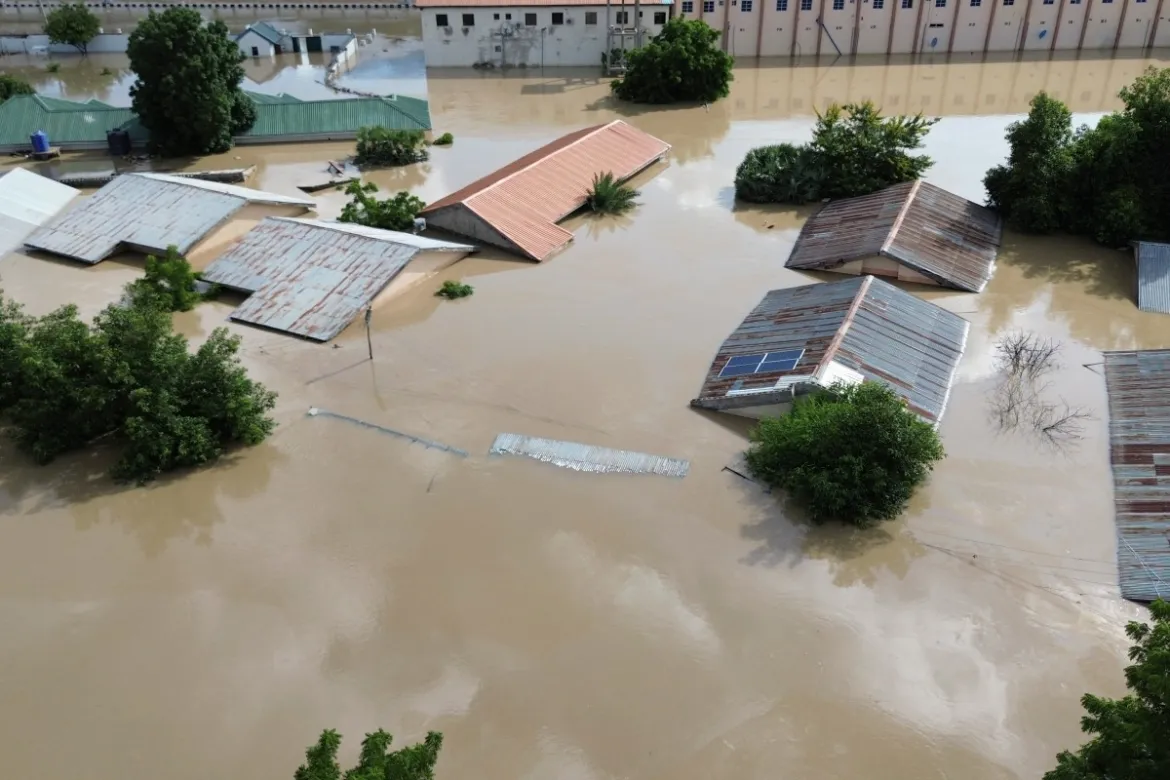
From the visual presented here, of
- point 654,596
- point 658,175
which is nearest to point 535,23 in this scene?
point 658,175

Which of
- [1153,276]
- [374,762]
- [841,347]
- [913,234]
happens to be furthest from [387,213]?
[1153,276]

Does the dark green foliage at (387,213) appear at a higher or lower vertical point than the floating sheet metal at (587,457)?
higher

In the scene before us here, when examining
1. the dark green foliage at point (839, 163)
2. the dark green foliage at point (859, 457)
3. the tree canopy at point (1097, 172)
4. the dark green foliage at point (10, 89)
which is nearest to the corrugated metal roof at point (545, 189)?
the dark green foliage at point (839, 163)

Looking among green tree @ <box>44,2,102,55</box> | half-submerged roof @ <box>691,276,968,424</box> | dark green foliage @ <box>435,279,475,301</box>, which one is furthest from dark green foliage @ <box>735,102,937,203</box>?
green tree @ <box>44,2,102,55</box>

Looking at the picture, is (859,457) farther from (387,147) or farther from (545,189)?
(387,147)

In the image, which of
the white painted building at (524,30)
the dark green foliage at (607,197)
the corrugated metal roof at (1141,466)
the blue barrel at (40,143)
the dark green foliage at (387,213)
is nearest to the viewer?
the corrugated metal roof at (1141,466)

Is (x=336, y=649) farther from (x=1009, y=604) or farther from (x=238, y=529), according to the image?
→ (x=1009, y=604)

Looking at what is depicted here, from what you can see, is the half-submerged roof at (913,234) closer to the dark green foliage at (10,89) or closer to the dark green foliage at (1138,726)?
the dark green foliage at (1138,726)
